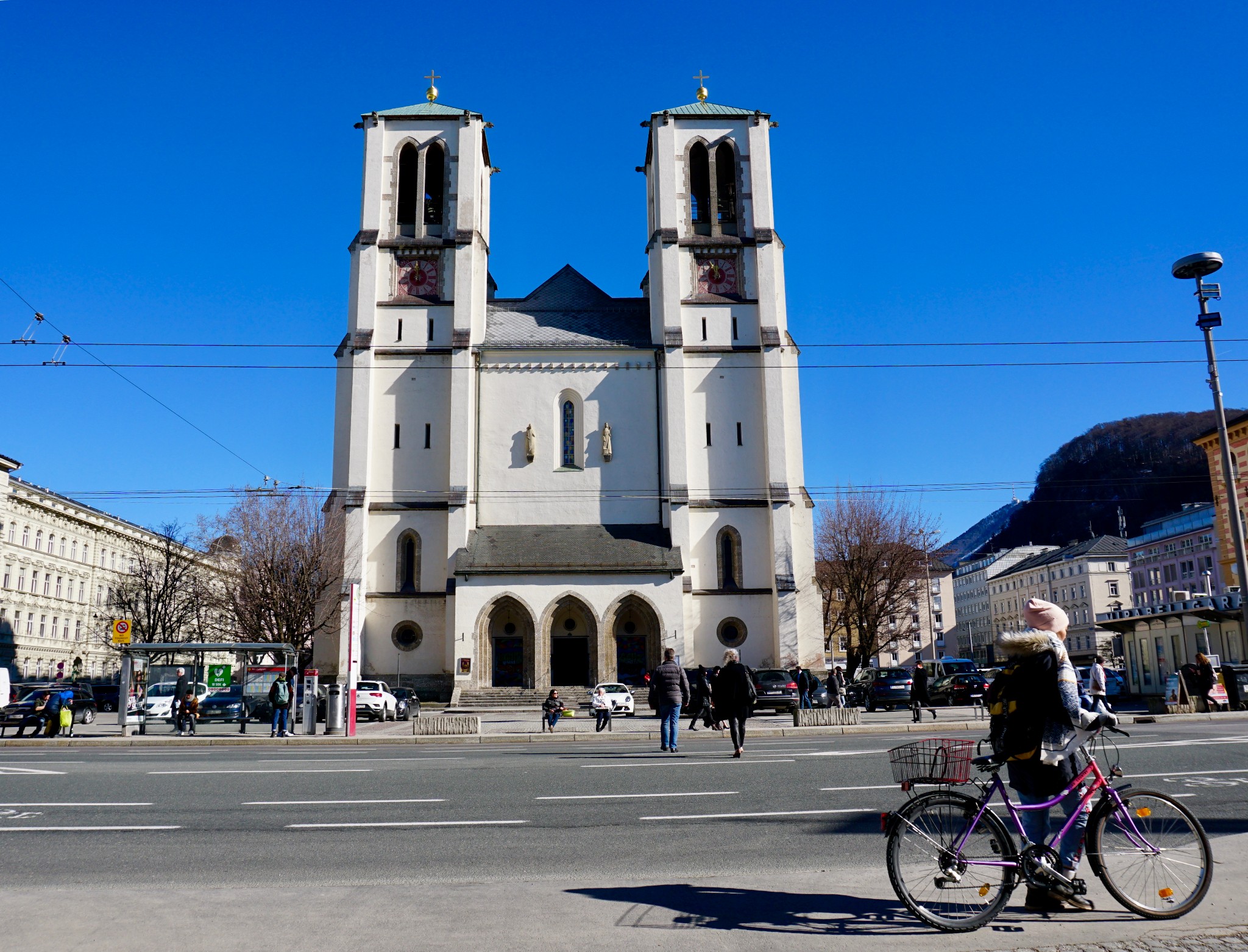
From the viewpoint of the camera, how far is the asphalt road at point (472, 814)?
22.6 ft

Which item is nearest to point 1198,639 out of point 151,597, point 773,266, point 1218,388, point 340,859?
point 1218,388

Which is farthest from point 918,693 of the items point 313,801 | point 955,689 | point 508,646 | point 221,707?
point 221,707

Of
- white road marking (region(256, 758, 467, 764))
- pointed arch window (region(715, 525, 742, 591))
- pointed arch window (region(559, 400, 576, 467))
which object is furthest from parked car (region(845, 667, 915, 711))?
white road marking (region(256, 758, 467, 764))

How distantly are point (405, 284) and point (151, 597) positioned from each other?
29.4m

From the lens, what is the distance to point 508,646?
40688 mm

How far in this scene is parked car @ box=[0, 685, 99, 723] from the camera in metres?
25.4

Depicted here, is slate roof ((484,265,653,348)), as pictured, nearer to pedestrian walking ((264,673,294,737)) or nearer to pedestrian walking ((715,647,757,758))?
pedestrian walking ((264,673,294,737))

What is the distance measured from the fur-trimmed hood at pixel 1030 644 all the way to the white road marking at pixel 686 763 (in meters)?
7.98

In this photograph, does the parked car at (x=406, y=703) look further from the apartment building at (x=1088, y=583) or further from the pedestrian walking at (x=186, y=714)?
the apartment building at (x=1088, y=583)

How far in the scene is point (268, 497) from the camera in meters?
41.4

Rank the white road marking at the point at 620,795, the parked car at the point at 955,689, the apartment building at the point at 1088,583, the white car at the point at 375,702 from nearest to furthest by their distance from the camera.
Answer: the white road marking at the point at 620,795 < the white car at the point at 375,702 < the parked car at the point at 955,689 < the apartment building at the point at 1088,583

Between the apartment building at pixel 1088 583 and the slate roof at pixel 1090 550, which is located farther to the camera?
the slate roof at pixel 1090 550

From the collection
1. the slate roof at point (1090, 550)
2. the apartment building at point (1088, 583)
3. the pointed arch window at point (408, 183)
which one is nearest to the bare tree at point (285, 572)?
the pointed arch window at point (408, 183)

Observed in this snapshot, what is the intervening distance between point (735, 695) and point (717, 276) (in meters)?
31.7
